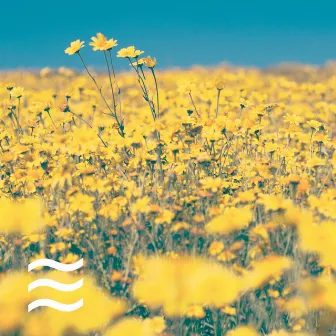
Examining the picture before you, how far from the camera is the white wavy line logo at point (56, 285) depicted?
2.19 m

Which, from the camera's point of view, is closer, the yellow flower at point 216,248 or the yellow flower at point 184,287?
the yellow flower at point 184,287

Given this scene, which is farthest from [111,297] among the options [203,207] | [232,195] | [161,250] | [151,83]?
[151,83]

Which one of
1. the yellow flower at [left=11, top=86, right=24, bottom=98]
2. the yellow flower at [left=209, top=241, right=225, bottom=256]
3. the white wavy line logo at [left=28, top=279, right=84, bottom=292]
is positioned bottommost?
the white wavy line logo at [left=28, top=279, right=84, bottom=292]

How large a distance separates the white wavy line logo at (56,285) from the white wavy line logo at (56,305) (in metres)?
0.06

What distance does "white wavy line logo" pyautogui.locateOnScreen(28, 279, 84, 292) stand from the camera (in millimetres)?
2187

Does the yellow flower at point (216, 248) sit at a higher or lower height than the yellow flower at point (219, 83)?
lower

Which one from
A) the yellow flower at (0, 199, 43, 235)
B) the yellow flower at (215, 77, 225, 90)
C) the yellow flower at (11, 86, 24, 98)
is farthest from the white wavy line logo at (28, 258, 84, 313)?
the yellow flower at (11, 86, 24, 98)

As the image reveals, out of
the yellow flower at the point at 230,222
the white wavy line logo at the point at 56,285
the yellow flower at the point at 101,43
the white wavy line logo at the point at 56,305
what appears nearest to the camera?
the white wavy line logo at the point at 56,305

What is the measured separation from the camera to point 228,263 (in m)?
2.53

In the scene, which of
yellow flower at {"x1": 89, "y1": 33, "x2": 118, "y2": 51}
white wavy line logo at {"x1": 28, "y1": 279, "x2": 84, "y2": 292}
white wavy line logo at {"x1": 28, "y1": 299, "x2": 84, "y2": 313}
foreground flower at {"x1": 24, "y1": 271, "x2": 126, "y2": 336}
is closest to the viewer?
foreground flower at {"x1": 24, "y1": 271, "x2": 126, "y2": 336}

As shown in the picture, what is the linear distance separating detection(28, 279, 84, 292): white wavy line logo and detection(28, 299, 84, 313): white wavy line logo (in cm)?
6

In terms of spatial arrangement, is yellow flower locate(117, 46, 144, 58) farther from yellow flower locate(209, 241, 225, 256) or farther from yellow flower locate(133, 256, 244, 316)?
yellow flower locate(133, 256, 244, 316)

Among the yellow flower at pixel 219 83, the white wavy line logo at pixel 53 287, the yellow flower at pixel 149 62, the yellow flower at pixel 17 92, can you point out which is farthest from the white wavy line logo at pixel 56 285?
the yellow flower at pixel 17 92

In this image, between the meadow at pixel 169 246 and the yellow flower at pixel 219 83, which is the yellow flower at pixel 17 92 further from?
the yellow flower at pixel 219 83
